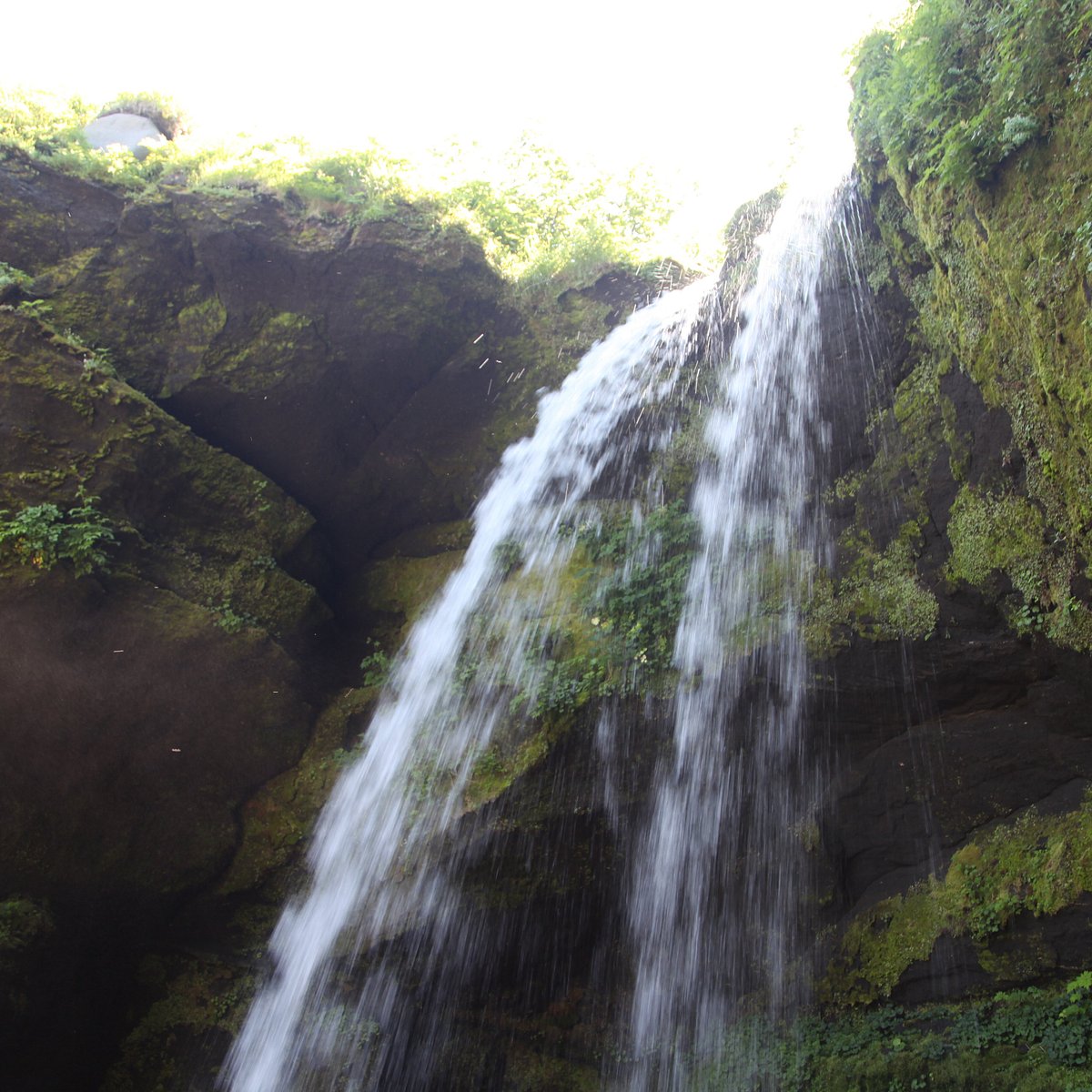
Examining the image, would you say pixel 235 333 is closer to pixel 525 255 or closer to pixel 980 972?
pixel 525 255

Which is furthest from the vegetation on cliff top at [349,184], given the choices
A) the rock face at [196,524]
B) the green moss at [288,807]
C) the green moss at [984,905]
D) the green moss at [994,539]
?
the green moss at [984,905]

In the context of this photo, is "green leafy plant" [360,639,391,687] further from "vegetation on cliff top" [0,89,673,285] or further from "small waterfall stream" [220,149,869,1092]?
"vegetation on cliff top" [0,89,673,285]

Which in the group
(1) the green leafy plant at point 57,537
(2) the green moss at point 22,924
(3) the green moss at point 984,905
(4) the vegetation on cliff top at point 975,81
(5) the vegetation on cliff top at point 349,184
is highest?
(5) the vegetation on cliff top at point 349,184

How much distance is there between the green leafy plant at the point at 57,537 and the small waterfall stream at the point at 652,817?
116 inches

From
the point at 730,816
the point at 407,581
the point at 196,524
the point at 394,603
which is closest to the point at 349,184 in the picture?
the point at 196,524

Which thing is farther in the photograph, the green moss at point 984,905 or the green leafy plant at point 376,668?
the green leafy plant at point 376,668

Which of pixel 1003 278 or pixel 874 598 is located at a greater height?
pixel 1003 278

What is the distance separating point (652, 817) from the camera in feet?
18.1

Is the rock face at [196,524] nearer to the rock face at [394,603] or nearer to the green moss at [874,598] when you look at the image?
the rock face at [394,603]

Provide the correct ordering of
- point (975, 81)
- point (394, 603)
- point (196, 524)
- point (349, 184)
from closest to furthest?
point (975, 81), point (196, 524), point (394, 603), point (349, 184)

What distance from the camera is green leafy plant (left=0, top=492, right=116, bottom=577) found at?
6.39m

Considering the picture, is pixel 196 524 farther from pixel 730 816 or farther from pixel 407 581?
pixel 730 816

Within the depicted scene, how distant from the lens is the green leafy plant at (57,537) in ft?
21.0

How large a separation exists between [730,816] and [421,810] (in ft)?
7.70
